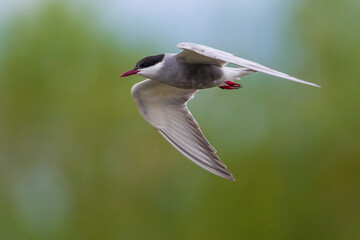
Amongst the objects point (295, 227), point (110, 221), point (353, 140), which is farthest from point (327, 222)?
point (110, 221)

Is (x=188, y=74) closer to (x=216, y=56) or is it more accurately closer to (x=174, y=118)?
(x=216, y=56)

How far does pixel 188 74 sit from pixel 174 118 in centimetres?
58

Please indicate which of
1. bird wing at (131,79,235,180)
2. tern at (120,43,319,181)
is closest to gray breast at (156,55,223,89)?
tern at (120,43,319,181)

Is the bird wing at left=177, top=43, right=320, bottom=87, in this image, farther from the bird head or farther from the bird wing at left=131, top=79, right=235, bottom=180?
the bird wing at left=131, top=79, right=235, bottom=180

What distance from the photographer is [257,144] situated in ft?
32.4

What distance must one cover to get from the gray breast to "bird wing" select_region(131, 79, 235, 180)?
40 centimetres

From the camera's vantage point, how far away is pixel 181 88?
329 centimetres

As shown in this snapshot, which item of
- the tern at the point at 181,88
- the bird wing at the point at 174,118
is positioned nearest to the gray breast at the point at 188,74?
the tern at the point at 181,88

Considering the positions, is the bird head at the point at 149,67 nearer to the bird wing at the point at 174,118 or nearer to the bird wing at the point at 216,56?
the bird wing at the point at 216,56

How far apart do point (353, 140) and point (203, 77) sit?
684 centimetres

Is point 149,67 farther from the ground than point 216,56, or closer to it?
closer to it

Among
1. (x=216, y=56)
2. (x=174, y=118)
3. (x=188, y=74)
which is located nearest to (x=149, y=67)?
(x=188, y=74)

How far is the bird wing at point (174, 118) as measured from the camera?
3580mm

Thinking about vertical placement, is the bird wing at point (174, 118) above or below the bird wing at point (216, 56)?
below
